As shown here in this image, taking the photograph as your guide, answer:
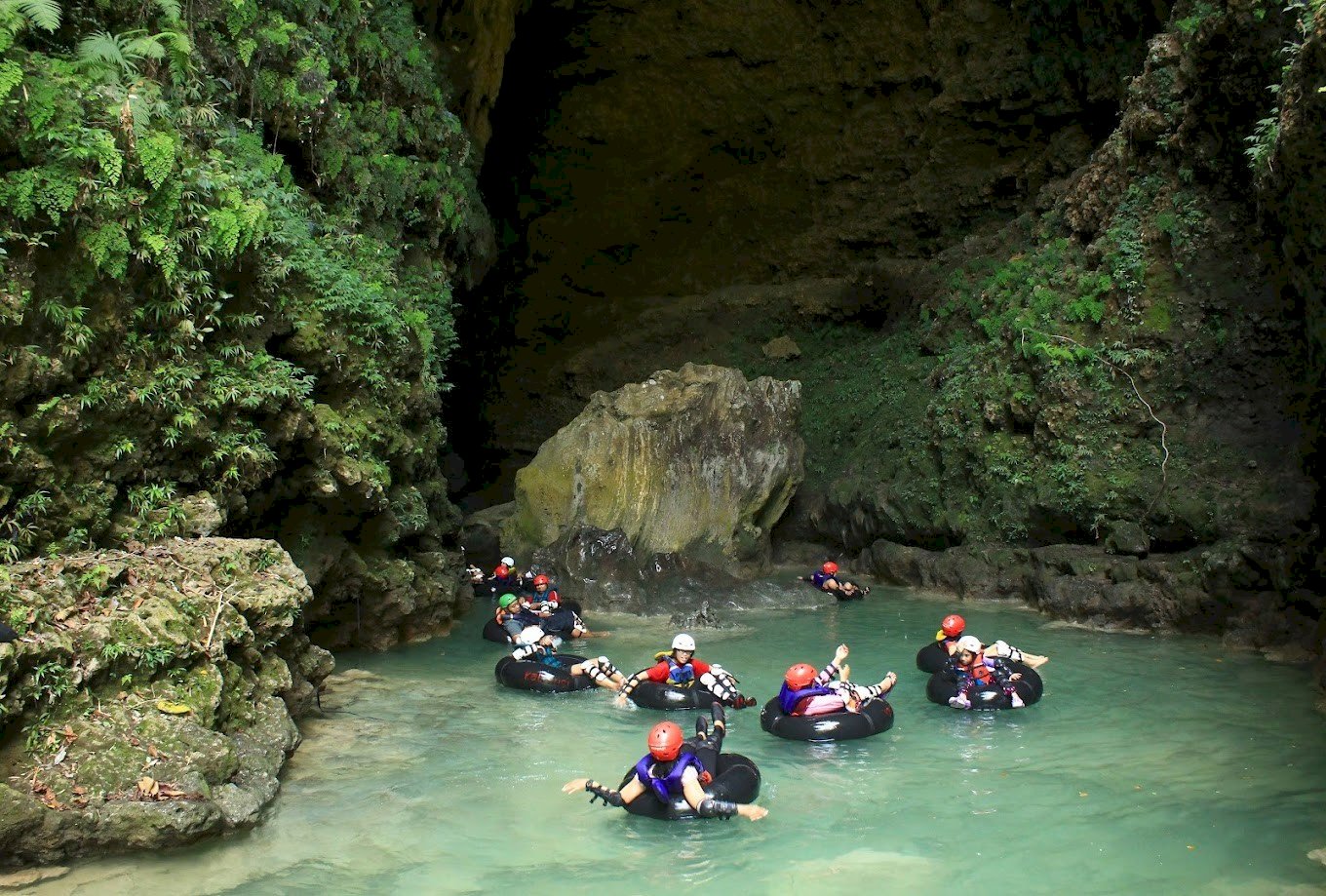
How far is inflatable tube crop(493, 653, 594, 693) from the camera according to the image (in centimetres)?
1218

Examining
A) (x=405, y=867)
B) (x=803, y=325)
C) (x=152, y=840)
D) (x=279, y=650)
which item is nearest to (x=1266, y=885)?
(x=405, y=867)

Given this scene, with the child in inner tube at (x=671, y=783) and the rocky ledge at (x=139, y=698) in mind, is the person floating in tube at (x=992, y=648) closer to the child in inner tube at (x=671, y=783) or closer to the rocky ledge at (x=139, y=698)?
the child in inner tube at (x=671, y=783)

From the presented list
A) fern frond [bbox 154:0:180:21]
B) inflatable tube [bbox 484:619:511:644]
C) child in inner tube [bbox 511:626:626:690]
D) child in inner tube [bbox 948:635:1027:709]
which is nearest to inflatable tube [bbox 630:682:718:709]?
child in inner tube [bbox 511:626:626:690]

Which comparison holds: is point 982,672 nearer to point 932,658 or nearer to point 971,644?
point 971,644

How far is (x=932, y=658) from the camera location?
12.8 metres

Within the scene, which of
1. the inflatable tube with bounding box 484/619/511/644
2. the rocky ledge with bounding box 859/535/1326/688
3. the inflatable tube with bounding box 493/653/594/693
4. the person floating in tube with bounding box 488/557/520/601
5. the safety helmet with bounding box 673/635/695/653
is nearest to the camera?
the safety helmet with bounding box 673/635/695/653

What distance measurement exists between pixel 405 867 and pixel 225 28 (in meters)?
10.8

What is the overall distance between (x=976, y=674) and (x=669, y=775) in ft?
15.2

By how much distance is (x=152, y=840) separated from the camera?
7.17m

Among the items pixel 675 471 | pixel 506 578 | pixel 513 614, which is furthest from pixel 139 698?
pixel 675 471

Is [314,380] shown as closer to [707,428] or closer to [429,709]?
[429,709]

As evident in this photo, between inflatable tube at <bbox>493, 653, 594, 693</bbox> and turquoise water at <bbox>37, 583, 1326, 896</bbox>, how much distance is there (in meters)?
0.26

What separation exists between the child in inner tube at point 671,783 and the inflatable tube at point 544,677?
12.8ft

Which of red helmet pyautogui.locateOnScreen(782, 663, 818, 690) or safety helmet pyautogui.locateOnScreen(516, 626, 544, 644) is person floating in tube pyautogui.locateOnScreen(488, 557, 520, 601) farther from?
red helmet pyautogui.locateOnScreen(782, 663, 818, 690)
